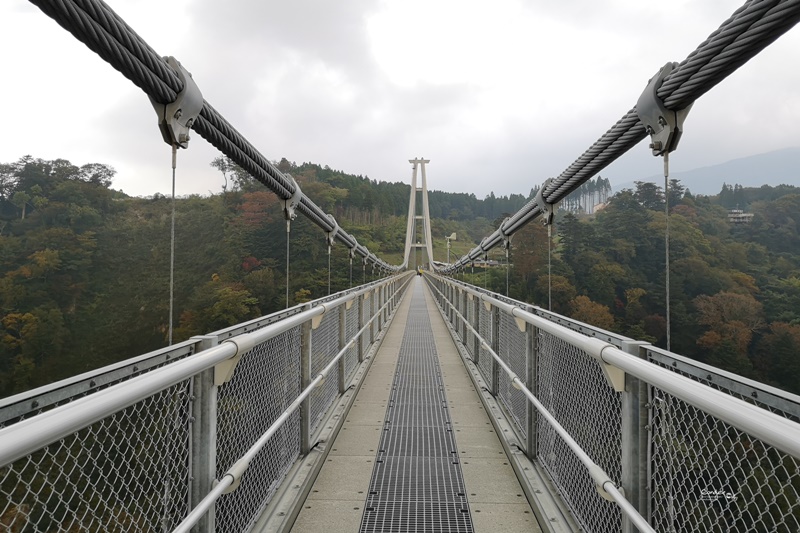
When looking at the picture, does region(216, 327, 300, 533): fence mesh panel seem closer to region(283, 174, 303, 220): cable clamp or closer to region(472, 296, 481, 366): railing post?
region(283, 174, 303, 220): cable clamp

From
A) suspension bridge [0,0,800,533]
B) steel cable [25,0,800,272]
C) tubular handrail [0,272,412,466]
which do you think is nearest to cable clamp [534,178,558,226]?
suspension bridge [0,0,800,533]

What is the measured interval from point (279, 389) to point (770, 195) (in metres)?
29.4

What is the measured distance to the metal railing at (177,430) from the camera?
809 mm

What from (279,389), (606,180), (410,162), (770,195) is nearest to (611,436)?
(279,389)

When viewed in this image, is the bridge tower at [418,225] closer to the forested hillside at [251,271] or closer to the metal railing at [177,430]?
the forested hillside at [251,271]

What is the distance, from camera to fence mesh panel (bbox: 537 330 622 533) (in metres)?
1.57

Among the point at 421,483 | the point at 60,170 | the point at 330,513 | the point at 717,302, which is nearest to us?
the point at 330,513

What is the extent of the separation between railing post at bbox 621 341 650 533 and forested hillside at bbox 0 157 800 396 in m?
10.2

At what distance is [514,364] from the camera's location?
300 centimetres

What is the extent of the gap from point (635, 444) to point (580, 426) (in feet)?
1.89

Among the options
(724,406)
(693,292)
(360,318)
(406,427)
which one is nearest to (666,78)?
(724,406)

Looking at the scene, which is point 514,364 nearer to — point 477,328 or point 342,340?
point 342,340

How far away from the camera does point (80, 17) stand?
1.66 metres

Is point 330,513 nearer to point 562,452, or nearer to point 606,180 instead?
point 562,452
